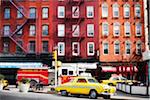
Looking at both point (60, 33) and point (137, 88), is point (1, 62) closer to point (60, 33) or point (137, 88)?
point (60, 33)

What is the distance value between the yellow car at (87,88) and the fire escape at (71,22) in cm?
2559

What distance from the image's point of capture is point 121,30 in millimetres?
51812

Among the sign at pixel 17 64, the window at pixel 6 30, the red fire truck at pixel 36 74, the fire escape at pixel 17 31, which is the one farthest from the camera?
the window at pixel 6 30

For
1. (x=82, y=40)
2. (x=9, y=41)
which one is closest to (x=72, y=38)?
(x=82, y=40)

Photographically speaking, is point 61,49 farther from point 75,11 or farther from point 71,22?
point 75,11

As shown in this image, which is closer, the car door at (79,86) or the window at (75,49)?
the car door at (79,86)

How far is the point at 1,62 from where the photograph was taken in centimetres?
4962

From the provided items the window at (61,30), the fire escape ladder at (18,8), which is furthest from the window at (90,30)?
the fire escape ladder at (18,8)

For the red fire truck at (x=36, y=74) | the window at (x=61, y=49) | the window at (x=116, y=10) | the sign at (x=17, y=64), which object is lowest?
the red fire truck at (x=36, y=74)

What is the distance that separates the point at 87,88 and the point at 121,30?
28816 mm

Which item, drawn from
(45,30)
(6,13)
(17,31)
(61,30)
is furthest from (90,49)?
(6,13)

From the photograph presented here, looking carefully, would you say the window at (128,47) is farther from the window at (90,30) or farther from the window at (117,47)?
the window at (90,30)

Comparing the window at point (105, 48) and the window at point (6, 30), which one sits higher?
the window at point (6, 30)

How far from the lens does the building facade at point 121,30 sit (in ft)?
167
